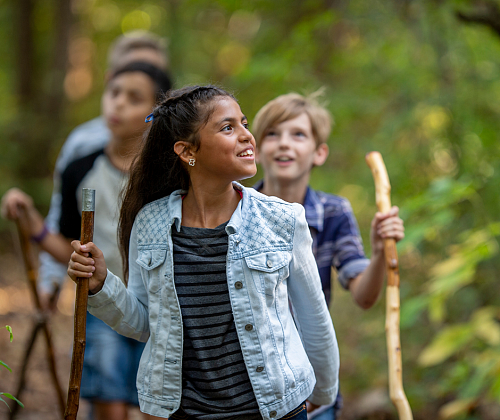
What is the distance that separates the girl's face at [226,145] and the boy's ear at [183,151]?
36 millimetres

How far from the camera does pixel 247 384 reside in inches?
64.1

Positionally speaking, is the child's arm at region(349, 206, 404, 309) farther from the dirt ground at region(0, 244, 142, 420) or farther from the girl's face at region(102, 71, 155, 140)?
the dirt ground at region(0, 244, 142, 420)

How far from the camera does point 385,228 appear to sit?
87.4 inches

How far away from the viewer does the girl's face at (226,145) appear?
164cm

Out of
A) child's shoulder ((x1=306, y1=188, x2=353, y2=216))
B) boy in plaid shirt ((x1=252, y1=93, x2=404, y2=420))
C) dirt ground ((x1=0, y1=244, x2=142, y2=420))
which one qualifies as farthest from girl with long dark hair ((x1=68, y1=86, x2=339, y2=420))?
dirt ground ((x1=0, y1=244, x2=142, y2=420))

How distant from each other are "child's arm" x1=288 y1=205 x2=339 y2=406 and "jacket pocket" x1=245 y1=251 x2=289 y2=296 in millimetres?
58

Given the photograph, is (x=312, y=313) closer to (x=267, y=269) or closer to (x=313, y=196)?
(x=267, y=269)

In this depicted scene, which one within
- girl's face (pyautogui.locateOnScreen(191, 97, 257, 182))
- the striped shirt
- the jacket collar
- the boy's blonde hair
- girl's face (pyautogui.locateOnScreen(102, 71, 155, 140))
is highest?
girl's face (pyautogui.locateOnScreen(102, 71, 155, 140))

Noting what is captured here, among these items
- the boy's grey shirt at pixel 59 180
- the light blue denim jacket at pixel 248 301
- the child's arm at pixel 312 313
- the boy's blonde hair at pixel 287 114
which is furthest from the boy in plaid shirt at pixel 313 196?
the boy's grey shirt at pixel 59 180

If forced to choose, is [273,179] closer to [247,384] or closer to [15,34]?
[247,384]

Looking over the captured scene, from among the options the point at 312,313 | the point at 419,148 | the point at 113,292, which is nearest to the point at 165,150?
the point at 113,292

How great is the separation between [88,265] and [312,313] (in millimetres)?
761

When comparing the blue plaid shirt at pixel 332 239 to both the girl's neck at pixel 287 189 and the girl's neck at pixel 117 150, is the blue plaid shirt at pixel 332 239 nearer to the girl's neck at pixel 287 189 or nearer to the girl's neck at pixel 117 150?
the girl's neck at pixel 287 189

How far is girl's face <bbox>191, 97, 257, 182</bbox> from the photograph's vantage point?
1639 mm
